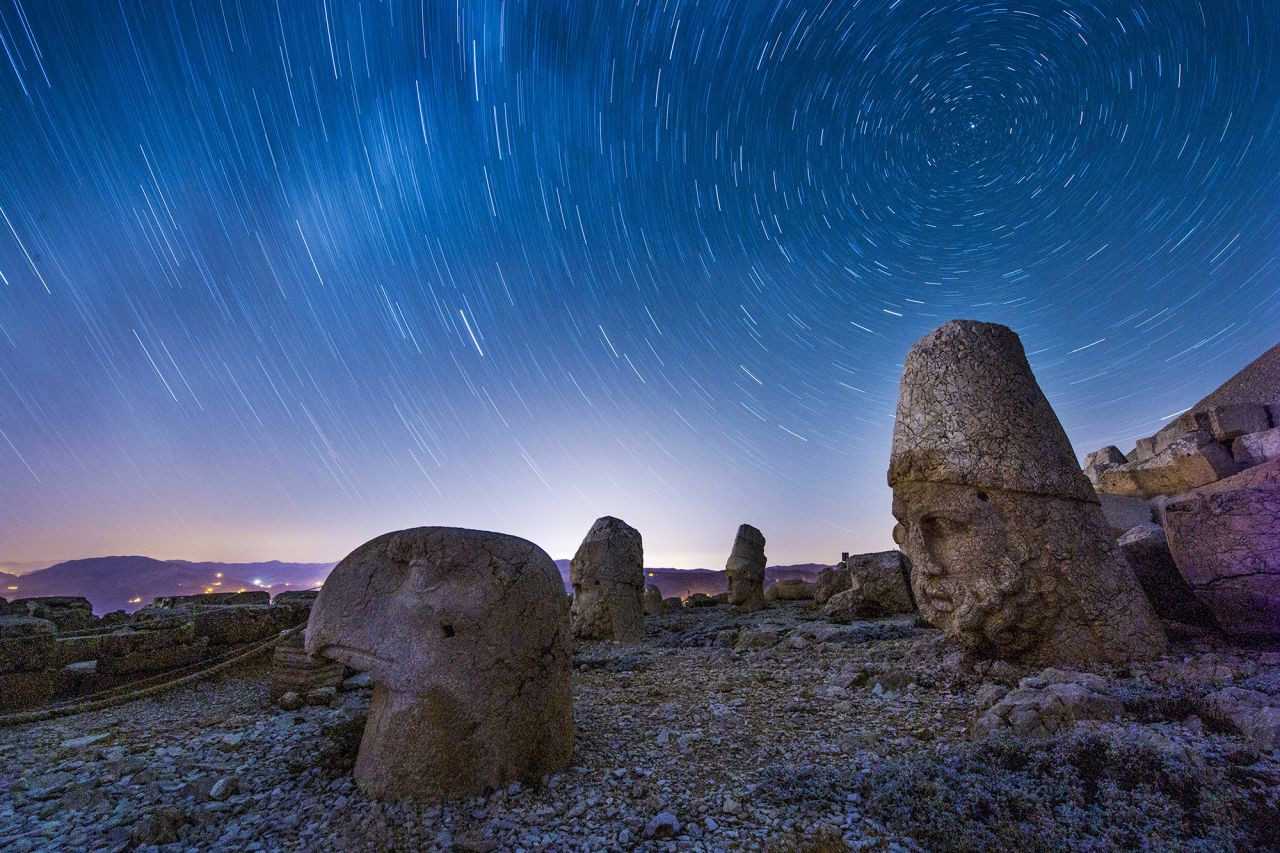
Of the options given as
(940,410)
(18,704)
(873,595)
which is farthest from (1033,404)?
(18,704)

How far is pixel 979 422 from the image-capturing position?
6.15 metres

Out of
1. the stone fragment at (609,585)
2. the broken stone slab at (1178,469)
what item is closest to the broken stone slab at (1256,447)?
the broken stone slab at (1178,469)

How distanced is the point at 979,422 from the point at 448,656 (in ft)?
19.7

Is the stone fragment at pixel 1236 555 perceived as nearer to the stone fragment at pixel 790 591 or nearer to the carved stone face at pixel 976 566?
the carved stone face at pixel 976 566

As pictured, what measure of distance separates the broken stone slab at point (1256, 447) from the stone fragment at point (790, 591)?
13.2 meters

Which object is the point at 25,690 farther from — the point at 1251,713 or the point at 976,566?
→ the point at 1251,713

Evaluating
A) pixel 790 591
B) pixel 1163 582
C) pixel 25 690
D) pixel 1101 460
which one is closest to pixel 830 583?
pixel 790 591

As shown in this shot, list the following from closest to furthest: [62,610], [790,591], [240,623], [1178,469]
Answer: [240,623] → [62,610] → [1178,469] → [790,591]

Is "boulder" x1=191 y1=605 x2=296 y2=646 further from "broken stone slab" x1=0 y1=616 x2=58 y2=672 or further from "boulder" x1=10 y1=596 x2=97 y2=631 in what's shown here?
"boulder" x1=10 y1=596 x2=97 y2=631

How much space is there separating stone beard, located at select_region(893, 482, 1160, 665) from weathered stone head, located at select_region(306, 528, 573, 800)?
4557 millimetres

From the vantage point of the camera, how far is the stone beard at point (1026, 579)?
555cm

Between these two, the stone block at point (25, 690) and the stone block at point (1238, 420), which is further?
the stone block at point (1238, 420)

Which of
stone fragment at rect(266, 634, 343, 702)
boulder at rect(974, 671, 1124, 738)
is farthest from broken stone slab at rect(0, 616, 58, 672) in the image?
boulder at rect(974, 671, 1124, 738)

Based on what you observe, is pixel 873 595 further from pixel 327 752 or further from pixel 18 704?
pixel 18 704
